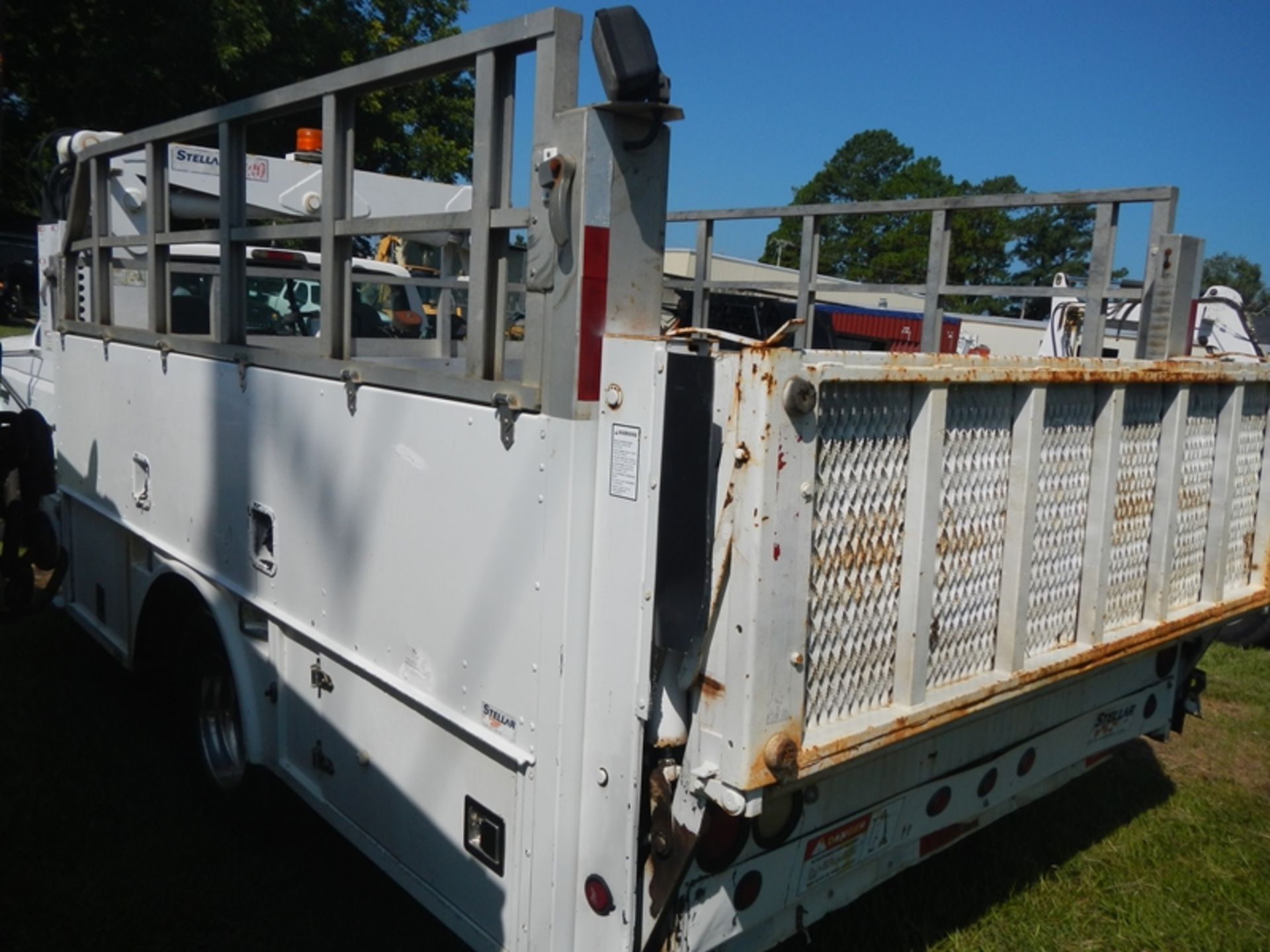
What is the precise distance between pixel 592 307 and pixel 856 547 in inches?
29.5

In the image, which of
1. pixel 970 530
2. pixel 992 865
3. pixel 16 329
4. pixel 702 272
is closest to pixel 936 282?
pixel 702 272

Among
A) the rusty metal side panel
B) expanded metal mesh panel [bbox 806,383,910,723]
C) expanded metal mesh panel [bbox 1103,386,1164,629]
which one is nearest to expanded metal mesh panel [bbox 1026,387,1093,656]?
the rusty metal side panel

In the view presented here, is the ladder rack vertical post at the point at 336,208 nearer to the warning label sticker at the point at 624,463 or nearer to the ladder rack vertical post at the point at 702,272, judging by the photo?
the warning label sticker at the point at 624,463

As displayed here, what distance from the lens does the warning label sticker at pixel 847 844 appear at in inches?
105

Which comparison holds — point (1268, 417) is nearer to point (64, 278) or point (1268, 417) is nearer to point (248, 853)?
point (248, 853)

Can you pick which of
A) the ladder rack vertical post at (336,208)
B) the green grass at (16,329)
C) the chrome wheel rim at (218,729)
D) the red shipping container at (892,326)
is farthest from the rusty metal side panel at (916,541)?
the green grass at (16,329)

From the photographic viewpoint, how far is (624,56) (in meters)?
2.15

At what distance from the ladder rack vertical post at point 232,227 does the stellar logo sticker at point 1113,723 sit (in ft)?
9.87

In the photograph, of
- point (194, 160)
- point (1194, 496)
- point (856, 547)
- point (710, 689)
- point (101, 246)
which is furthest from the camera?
point (194, 160)

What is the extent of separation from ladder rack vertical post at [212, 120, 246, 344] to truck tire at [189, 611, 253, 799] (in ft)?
3.45

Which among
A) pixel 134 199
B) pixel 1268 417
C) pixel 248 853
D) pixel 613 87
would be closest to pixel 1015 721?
pixel 1268 417

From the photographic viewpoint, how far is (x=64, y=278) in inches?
197

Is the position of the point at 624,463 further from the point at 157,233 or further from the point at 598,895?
the point at 157,233

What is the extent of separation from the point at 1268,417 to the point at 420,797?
2.96m
